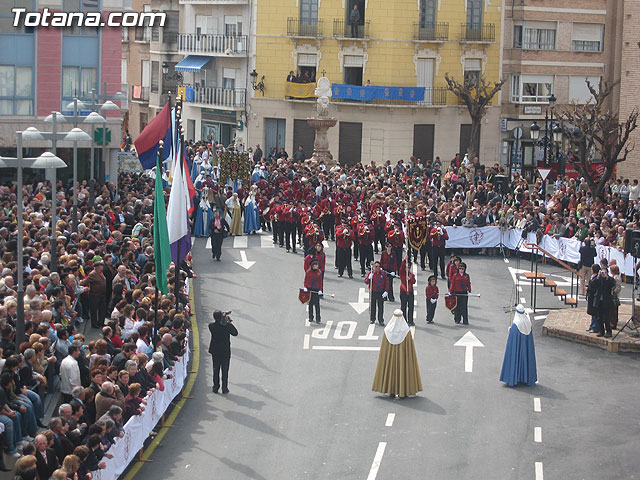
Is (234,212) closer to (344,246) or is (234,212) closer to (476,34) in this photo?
(344,246)

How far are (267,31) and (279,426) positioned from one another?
4381 cm

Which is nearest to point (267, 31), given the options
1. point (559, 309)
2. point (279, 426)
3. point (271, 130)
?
point (271, 130)

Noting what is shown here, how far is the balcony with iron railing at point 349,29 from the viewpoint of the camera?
201 ft

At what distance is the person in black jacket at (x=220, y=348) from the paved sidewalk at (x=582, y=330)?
845 cm

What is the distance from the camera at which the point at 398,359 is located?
22.8 meters

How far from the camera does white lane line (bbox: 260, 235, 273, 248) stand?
38.5 m

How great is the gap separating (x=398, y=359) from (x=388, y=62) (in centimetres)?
4017

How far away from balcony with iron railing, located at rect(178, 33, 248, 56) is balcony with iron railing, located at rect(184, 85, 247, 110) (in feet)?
6.23

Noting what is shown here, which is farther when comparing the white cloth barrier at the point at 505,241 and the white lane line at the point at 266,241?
the white lane line at the point at 266,241

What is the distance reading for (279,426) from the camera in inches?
835

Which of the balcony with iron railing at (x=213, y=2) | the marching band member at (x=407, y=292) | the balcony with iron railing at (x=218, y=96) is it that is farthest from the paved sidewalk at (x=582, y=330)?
the balcony with iron railing at (x=213, y=2)

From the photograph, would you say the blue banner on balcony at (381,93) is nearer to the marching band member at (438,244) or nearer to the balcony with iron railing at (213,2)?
the balcony with iron railing at (213,2)

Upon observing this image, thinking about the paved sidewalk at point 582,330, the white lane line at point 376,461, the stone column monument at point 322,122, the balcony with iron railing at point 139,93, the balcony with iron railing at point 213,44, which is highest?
the balcony with iron railing at point 213,44

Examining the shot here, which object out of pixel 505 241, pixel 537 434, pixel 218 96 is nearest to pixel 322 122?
pixel 218 96
